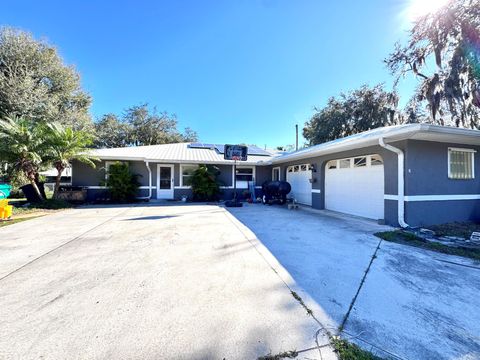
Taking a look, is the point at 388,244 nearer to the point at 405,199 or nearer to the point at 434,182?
the point at 405,199

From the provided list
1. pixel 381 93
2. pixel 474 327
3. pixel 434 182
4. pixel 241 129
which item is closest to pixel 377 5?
pixel 434 182

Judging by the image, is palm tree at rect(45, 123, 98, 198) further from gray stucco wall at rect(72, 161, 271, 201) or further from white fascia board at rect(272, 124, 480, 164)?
white fascia board at rect(272, 124, 480, 164)

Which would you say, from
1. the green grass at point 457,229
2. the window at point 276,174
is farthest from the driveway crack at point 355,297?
the window at point 276,174

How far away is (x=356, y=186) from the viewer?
8.15 m

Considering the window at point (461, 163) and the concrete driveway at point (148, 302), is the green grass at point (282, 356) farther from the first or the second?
the window at point (461, 163)

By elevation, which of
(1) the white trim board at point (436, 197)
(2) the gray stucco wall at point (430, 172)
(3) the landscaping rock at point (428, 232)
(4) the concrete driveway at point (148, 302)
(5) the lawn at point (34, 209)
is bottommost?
(4) the concrete driveway at point (148, 302)

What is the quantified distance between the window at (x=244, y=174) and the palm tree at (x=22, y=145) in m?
9.54

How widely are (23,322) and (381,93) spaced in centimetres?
2232

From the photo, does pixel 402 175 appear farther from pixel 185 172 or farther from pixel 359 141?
pixel 185 172

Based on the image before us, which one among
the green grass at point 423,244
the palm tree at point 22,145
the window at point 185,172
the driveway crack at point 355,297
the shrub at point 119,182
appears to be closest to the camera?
the driveway crack at point 355,297

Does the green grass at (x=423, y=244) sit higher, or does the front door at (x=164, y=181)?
the front door at (x=164, y=181)

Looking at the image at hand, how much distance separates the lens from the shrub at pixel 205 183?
12.3 m

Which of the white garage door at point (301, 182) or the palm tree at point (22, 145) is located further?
the white garage door at point (301, 182)

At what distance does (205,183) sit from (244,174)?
2876 mm
